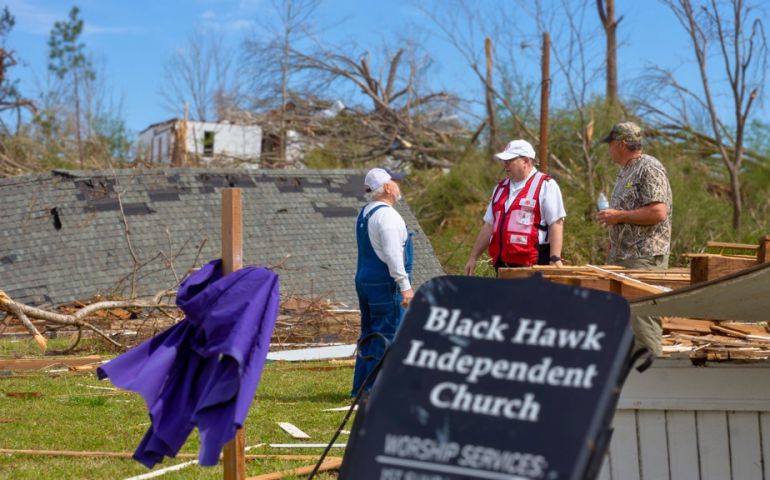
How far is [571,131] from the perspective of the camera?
25.2 metres

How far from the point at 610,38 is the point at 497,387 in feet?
83.3

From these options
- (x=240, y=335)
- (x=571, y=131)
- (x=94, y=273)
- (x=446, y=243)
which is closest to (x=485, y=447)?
(x=240, y=335)

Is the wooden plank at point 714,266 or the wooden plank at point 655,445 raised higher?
the wooden plank at point 714,266

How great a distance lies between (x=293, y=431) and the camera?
6988 mm

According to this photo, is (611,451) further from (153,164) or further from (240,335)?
(153,164)

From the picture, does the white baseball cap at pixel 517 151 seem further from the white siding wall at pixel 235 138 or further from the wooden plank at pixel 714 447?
the white siding wall at pixel 235 138

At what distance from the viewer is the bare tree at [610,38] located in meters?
27.0

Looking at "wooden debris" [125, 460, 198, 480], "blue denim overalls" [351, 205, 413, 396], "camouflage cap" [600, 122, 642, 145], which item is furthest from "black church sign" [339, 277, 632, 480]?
"blue denim overalls" [351, 205, 413, 396]

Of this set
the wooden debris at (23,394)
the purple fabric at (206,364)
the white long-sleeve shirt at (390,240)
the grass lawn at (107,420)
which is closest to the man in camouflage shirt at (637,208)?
the white long-sleeve shirt at (390,240)

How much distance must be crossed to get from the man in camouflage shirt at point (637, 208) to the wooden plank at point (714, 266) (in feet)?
7.93

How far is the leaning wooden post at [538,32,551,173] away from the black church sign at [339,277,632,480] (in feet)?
50.3

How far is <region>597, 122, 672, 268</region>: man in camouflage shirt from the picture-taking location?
7.29 metres

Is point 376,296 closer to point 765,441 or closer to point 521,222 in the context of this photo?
point 521,222

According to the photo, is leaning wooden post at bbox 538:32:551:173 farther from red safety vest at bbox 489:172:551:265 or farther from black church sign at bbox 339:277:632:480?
black church sign at bbox 339:277:632:480
